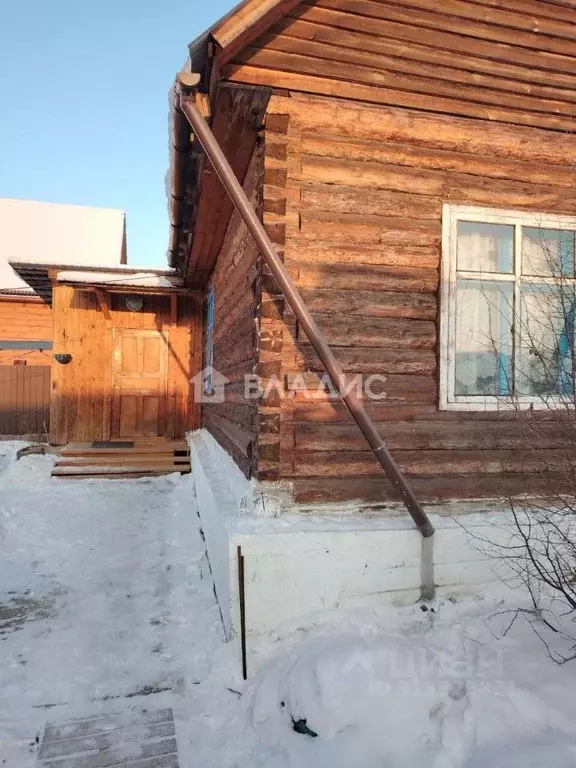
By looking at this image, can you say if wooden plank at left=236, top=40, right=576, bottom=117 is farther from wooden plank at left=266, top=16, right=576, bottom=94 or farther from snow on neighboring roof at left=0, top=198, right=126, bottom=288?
snow on neighboring roof at left=0, top=198, right=126, bottom=288

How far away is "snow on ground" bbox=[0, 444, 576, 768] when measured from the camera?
2219 millimetres

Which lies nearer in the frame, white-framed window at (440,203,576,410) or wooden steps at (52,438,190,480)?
white-framed window at (440,203,576,410)

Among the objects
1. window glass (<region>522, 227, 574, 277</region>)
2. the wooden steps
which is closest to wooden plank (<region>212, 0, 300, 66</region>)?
window glass (<region>522, 227, 574, 277</region>)

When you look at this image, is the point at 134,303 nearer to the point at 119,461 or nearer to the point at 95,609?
the point at 119,461

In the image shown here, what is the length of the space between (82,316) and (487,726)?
898 cm

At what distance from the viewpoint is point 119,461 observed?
324 inches

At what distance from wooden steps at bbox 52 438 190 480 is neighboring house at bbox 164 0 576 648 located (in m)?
4.40

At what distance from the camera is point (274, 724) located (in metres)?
2.51

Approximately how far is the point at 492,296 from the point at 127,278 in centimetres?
686

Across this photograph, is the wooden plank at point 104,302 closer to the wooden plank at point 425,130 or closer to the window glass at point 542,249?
the wooden plank at point 425,130

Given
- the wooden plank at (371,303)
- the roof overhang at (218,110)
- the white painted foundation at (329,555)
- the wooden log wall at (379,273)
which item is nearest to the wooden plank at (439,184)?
the wooden log wall at (379,273)

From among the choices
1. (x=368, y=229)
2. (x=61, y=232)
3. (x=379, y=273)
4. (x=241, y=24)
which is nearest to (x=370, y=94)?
(x=368, y=229)

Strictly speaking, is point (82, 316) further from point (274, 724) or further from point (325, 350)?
point (274, 724)

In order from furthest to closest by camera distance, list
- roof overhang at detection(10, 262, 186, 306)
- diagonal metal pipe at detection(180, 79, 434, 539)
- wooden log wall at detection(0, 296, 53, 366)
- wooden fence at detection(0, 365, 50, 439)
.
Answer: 1. wooden log wall at detection(0, 296, 53, 366)
2. wooden fence at detection(0, 365, 50, 439)
3. roof overhang at detection(10, 262, 186, 306)
4. diagonal metal pipe at detection(180, 79, 434, 539)
